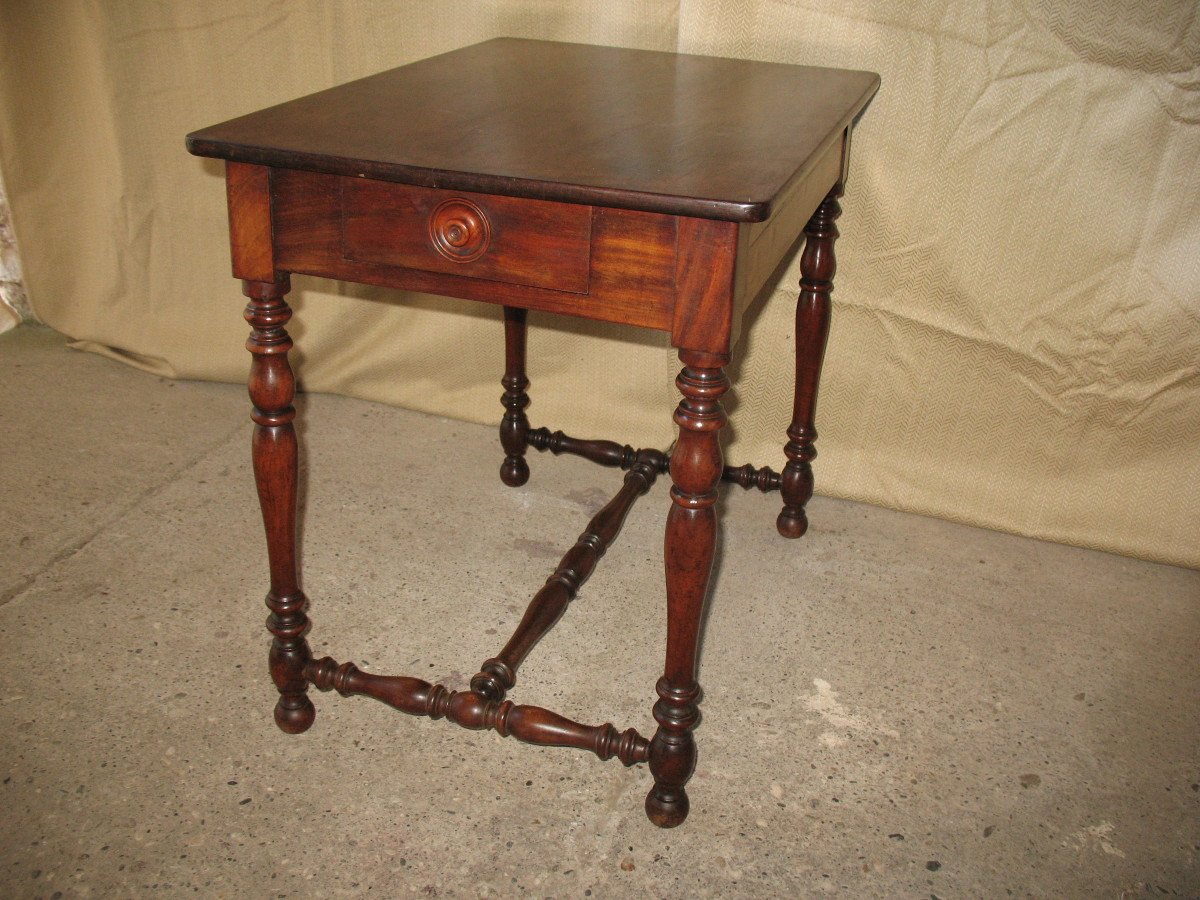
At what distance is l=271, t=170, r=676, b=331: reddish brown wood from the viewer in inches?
47.3

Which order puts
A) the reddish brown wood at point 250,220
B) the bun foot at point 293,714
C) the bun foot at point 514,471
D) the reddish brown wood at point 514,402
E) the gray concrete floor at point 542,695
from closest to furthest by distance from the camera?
the reddish brown wood at point 250,220, the gray concrete floor at point 542,695, the bun foot at point 293,714, the reddish brown wood at point 514,402, the bun foot at point 514,471

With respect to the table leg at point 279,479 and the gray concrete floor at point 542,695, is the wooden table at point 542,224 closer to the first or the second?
the table leg at point 279,479

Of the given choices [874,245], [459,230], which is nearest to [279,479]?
[459,230]

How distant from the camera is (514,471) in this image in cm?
226

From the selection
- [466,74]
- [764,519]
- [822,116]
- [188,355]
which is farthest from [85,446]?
[822,116]

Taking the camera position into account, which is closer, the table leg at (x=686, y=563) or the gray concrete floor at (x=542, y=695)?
the table leg at (x=686, y=563)

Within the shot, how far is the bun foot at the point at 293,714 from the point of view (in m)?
1.61

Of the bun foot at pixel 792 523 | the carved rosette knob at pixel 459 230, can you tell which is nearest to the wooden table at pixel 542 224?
the carved rosette knob at pixel 459 230

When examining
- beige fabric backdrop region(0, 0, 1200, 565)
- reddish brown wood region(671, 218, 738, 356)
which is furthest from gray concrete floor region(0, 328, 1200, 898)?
reddish brown wood region(671, 218, 738, 356)

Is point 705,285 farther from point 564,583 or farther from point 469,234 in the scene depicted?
point 564,583

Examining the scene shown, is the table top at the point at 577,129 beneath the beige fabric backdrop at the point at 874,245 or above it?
above

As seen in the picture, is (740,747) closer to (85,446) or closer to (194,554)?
(194,554)

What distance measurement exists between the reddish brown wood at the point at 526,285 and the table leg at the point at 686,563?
0.29 ft

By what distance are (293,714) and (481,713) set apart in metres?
0.29
